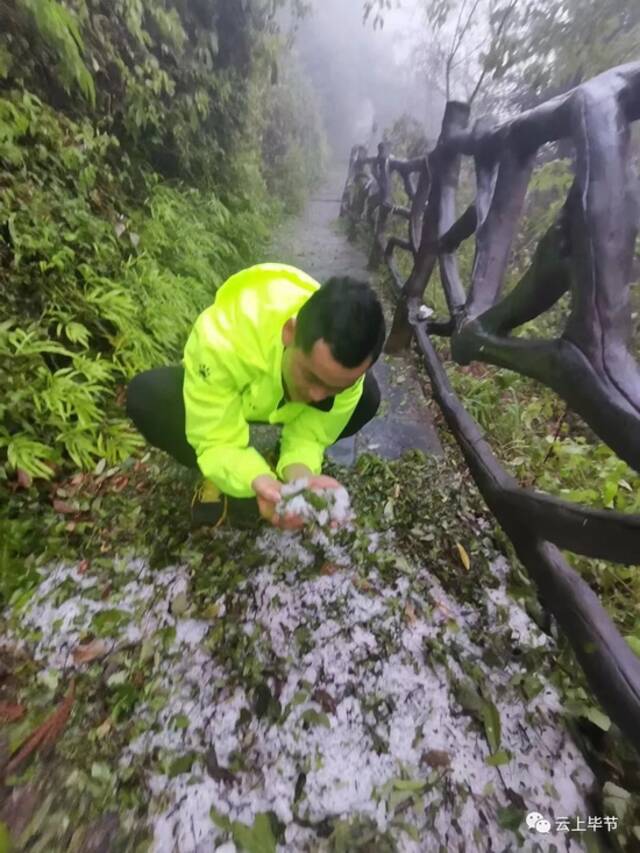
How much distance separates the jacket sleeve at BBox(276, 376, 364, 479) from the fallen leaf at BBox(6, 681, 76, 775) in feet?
3.66

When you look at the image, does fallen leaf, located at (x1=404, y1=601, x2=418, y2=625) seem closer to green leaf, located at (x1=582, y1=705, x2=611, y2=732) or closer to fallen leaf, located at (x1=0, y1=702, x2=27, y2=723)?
green leaf, located at (x1=582, y1=705, x2=611, y2=732)

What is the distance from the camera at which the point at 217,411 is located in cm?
168

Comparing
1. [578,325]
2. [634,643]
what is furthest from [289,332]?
[634,643]

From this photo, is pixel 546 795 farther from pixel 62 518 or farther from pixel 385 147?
pixel 385 147

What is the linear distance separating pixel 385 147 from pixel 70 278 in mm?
5896

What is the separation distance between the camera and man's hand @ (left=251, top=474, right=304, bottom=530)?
168 centimetres

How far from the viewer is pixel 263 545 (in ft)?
7.09

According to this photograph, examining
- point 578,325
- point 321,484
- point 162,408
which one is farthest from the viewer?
point 162,408

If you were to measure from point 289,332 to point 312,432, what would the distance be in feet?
1.97

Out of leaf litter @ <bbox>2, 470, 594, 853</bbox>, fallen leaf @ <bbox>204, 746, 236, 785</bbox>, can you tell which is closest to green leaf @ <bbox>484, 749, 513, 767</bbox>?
leaf litter @ <bbox>2, 470, 594, 853</bbox>

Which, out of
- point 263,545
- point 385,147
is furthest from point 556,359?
point 385,147

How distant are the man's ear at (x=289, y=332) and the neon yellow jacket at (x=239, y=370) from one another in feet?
0.17

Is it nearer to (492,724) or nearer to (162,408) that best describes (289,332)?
(162,408)

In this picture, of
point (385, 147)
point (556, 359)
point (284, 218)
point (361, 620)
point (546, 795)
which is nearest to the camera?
point (556, 359)
